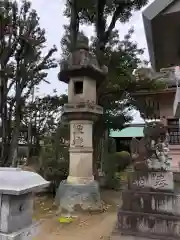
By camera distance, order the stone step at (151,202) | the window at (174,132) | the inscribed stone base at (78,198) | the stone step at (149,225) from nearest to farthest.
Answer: the stone step at (149,225)
the stone step at (151,202)
the inscribed stone base at (78,198)
the window at (174,132)

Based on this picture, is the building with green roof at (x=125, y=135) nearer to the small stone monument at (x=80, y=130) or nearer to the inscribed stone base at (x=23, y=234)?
the small stone monument at (x=80, y=130)

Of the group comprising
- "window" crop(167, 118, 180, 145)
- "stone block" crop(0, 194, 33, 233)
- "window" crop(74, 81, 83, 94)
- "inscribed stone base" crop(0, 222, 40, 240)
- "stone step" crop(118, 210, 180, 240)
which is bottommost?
"stone step" crop(118, 210, 180, 240)

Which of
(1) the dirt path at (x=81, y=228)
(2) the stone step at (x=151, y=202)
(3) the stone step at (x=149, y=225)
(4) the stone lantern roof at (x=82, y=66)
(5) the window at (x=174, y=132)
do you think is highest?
(4) the stone lantern roof at (x=82, y=66)

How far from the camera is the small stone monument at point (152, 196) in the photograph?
13.8ft

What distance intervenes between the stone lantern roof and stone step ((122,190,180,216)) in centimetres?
347

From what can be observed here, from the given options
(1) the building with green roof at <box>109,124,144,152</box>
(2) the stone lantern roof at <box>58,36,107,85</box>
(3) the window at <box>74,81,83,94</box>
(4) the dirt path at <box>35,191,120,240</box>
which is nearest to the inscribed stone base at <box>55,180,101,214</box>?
(4) the dirt path at <box>35,191,120,240</box>

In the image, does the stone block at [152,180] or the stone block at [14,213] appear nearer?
the stone block at [14,213]

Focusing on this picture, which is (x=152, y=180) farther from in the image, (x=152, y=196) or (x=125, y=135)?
(x=125, y=135)

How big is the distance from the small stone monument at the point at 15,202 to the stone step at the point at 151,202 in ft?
9.00

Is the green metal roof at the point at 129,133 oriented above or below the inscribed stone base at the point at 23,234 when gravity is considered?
above

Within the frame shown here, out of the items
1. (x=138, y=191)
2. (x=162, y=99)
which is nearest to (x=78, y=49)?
(x=138, y=191)

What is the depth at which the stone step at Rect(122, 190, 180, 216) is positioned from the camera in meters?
4.23

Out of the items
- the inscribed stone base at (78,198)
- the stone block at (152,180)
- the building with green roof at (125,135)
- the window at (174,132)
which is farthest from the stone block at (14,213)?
the building with green roof at (125,135)

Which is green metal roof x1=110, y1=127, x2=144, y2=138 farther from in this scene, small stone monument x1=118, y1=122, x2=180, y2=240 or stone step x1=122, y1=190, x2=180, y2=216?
stone step x1=122, y1=190, x2=180, y2=216
